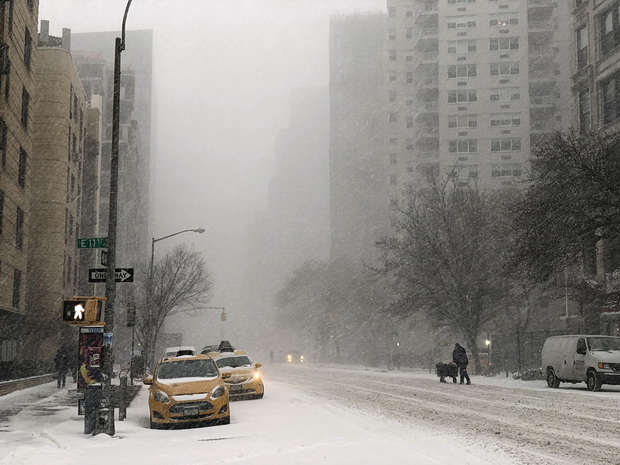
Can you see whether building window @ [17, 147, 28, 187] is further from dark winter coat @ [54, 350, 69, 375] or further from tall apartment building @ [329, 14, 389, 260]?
tall apartment building @ [329, 14, 389, 260]

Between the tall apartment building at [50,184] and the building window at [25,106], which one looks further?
the tall apartment building at [50,184]

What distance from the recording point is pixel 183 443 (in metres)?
13.4

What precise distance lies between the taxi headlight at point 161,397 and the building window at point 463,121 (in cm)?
9062

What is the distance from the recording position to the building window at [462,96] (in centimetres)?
10319

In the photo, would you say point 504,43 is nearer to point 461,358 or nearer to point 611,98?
point 611,98

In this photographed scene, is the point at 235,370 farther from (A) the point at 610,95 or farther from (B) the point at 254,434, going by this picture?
(A) the point at 610,95

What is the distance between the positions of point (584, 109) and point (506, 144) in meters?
55.1

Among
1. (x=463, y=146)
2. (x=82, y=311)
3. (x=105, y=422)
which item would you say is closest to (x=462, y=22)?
(x=463, y=146)

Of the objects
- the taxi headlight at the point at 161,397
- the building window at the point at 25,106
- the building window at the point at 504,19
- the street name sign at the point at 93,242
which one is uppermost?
the building window at the point at 504,19

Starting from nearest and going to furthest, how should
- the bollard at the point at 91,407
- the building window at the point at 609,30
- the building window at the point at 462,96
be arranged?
the bollard at the point at 91,407
the building window at the point at 609,30
the building window at the point at 462,96

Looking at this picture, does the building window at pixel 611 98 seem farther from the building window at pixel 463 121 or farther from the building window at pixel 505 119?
the building window at pixel 463 121

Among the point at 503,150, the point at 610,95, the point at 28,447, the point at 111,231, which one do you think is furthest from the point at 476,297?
the point at 503,150

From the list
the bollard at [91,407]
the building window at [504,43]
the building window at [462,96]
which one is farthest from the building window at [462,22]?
the bollard at [91,407]

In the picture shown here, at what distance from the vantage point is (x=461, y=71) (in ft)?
341
